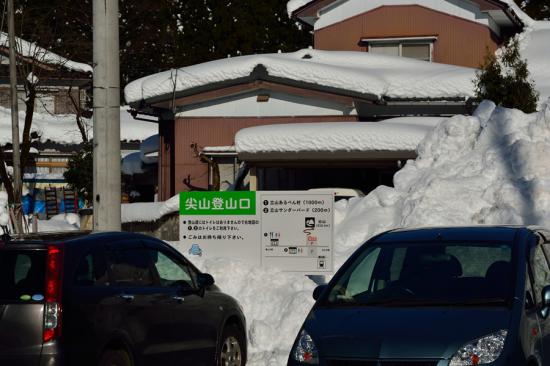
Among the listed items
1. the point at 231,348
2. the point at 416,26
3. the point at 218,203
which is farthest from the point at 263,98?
the point at 231,348

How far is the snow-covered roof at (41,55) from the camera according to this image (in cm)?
3623

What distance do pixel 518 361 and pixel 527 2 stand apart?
45.5m

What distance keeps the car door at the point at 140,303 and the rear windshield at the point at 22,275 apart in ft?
2.27

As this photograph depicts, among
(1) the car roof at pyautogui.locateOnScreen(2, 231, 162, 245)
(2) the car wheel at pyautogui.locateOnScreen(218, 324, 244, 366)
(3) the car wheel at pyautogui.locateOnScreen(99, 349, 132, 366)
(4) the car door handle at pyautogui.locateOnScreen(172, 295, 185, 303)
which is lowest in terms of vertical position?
(2) the car wheel at pyautogui.locateOnScreen(218, 324, 244, 366)

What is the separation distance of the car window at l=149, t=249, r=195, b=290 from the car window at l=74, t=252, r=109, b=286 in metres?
1.09

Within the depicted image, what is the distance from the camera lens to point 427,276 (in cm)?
895

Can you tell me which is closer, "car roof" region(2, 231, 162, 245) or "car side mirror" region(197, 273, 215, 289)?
"car roof" region(2, 231, 162, 245)

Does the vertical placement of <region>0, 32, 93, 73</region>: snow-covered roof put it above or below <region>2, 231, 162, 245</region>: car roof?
above

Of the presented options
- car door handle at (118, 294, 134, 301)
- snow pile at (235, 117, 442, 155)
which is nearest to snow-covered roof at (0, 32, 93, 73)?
snow pile at (235, 117, 442, 155)

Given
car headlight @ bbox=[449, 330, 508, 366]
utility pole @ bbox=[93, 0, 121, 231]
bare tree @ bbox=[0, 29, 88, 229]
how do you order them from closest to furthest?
car headlight @ bbox=[449, 330, 508, 366]
utility pole @ bbox=[93, 0, 121, 231]
bare tree @ bbox=[0, 29, 88, 229]

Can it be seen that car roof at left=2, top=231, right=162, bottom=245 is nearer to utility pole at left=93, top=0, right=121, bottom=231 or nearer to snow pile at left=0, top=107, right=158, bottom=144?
utility pole at left=93, top=0, right=121, bottom=231

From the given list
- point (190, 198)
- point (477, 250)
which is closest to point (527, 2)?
point (190, 198)

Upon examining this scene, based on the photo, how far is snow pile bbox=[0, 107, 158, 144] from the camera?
4712 cm

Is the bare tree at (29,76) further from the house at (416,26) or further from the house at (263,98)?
the house at (416,26)
